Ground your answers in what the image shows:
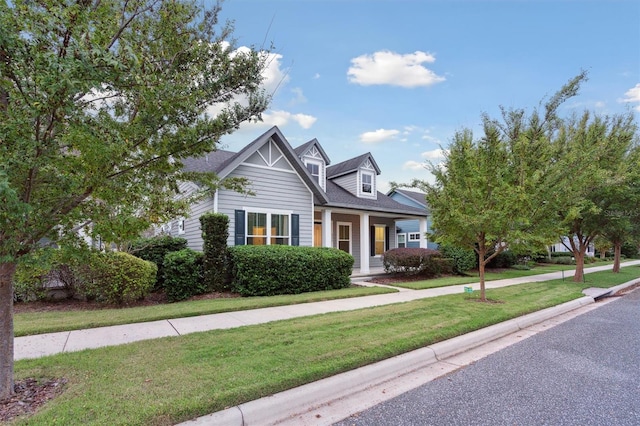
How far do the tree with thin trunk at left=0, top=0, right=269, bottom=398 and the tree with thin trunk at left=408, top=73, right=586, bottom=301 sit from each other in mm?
5445

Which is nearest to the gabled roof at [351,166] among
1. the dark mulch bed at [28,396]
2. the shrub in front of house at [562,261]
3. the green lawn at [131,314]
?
the green lawn at [131,314]

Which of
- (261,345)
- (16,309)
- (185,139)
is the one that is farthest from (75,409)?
(16,309)

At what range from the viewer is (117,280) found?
7.49 meters

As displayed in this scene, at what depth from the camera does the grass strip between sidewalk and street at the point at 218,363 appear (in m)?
2.87

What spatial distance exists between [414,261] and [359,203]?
11.5 ft

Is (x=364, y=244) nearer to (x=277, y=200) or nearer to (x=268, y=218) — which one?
(x=277, y=200)

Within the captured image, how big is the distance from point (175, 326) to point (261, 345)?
2.14 m

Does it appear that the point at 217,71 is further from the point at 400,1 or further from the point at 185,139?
the point at 400,1

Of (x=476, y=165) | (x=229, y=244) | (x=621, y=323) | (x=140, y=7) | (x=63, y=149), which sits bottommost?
(x=621, y=323)

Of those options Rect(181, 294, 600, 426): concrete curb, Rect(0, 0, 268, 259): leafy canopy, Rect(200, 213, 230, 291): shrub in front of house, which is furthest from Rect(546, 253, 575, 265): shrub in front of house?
Rect(0, 0, 268, 259): leafy canopy

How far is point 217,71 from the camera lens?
4.00 meters

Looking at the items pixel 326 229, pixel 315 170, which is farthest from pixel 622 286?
pixel 315 170

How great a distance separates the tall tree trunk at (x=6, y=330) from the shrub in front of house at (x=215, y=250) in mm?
6021

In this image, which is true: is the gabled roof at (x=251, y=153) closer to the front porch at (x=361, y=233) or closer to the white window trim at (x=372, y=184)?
the front porch at (x=361, y=233)
